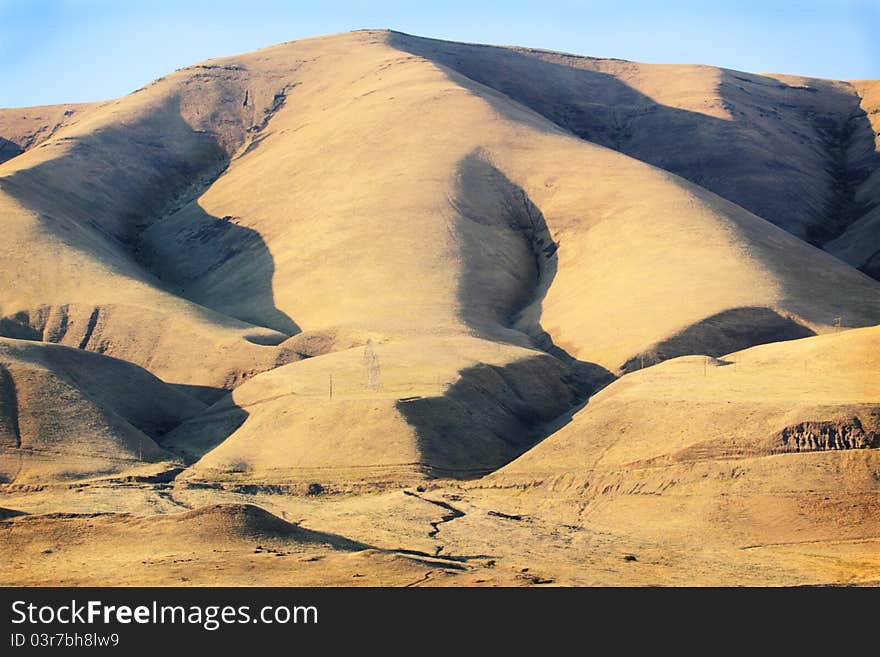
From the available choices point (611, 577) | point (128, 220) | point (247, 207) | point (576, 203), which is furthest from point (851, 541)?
point (128, 220)

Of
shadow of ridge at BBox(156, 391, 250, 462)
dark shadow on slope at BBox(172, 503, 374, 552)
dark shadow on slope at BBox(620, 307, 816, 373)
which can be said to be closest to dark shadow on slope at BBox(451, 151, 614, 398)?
dark shadow on slope at BBox(620, 307, 816, 373)

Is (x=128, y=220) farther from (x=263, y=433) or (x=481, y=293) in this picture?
(x=263, y=433)

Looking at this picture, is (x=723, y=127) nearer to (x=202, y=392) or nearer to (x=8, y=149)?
(x=8, y=149)

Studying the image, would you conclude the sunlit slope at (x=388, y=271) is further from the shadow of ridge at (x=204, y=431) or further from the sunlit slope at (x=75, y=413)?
the sunlit slope at (x=75, y=413)

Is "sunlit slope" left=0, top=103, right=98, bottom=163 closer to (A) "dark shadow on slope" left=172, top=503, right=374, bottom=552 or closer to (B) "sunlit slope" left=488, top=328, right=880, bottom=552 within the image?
(B) "sunlit slope" left=488, top=328, right=880, bottom=552

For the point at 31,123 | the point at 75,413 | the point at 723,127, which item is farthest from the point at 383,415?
the point at 31,123
